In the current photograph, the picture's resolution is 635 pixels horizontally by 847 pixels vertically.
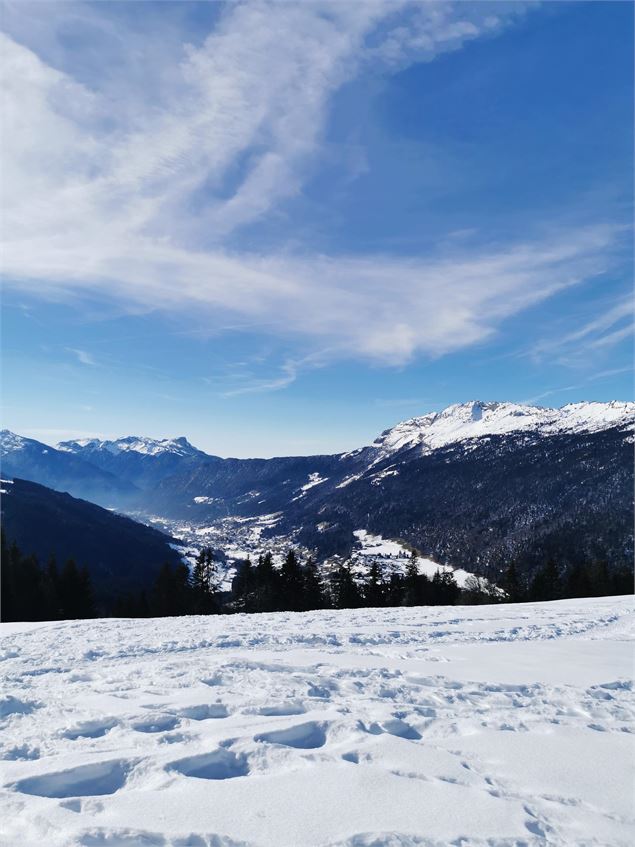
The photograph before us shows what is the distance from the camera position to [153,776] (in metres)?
5.24

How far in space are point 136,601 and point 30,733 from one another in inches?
1597

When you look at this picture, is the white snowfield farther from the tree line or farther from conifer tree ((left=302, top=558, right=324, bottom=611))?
conifer tree ((left=302, top=558, right=324, bottom=611))

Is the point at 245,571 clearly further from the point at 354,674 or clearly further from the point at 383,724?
the point at 383,724

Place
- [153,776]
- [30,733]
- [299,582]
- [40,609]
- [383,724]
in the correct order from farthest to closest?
1. [299,582]
2. [40,609]
3. [383,724]
4. [30,733]
5. [153,776]

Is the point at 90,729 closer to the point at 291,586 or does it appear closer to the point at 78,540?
the point at 291,586

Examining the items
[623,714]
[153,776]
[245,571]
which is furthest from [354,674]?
[245,571]

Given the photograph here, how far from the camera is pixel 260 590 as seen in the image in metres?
45.0

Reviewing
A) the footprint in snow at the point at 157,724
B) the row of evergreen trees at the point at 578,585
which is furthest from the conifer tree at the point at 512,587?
the footprint in snow at the point at 157,724

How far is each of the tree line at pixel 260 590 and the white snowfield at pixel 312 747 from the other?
93.5 feet

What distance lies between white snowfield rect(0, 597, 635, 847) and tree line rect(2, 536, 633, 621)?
2850 cm

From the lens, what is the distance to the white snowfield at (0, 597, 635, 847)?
4422mm

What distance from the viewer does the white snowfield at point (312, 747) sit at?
442 cm

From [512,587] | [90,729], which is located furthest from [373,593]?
[90,729]

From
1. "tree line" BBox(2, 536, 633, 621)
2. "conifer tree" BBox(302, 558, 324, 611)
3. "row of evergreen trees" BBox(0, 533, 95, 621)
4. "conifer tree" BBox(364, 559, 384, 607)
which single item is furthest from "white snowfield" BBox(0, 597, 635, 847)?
"conifer tree" BBox(364, 559, 384, 607)
